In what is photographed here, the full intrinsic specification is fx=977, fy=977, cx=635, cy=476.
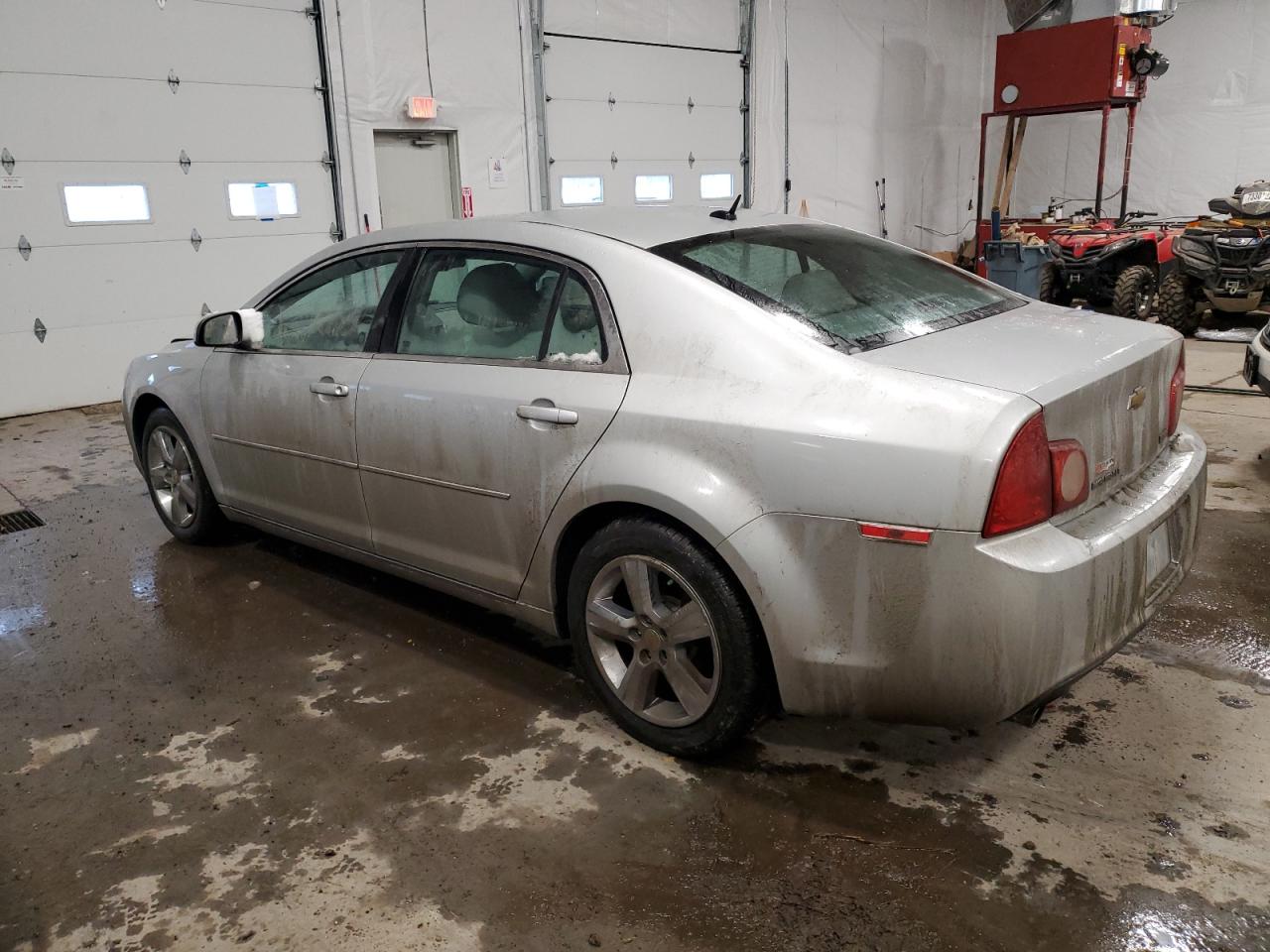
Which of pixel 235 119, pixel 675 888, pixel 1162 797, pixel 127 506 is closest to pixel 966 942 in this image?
pixel 675 888

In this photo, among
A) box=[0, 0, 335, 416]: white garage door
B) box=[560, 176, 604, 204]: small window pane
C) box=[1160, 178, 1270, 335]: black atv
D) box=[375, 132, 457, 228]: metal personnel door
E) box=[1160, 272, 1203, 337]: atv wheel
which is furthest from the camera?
box=[560, 176, 604, 204]: small window pane

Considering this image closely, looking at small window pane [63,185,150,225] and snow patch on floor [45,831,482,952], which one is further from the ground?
small window pane [63,185,150,225]

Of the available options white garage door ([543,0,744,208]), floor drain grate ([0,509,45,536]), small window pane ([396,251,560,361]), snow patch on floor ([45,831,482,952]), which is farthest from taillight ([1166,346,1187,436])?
white garage door ([543,0,744,208])

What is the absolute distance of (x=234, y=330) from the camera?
140 inches

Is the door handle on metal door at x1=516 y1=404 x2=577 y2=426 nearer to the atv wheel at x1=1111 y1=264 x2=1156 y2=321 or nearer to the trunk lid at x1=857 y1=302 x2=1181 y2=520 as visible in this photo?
the trunk lid at x1=857 y1=302 x2=1181 y2=520

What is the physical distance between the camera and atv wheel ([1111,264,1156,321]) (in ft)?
29.8

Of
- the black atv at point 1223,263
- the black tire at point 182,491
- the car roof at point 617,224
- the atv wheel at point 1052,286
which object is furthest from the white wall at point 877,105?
the car roof at point 617,224

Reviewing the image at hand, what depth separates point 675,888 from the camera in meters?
2.06

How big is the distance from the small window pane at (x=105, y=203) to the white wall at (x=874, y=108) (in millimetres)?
7266

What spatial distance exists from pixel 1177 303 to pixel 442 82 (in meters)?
7.09

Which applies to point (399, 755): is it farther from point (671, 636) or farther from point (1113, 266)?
point (1113, 266)

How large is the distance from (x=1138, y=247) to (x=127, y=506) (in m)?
8.95

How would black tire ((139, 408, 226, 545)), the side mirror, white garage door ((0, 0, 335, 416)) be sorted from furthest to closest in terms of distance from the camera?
1. white garage door ((0, 0, 335, 416))
2. black tire ((139, 408, 226, 545))
3. the side mirror

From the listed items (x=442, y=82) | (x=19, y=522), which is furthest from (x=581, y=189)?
(x=19, y=522)
